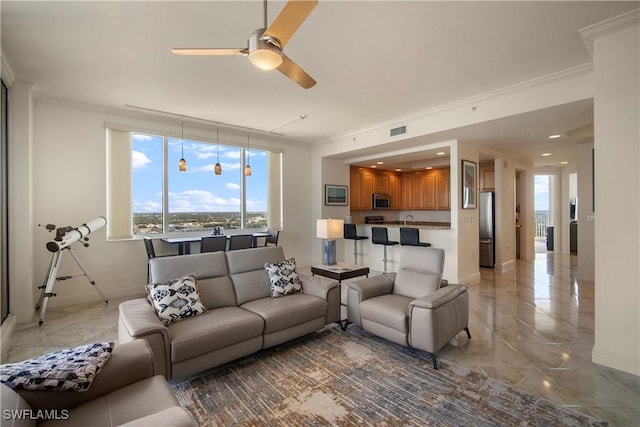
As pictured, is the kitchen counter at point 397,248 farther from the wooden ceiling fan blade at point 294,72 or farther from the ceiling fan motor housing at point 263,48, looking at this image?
the ceiling fan motor housing at point 263,48

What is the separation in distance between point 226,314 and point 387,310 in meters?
1.47

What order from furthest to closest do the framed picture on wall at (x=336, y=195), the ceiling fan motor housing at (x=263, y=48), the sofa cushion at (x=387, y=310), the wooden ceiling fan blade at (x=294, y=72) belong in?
the framed picture on wall at (x=336, y=195) < the sofa cushion at (x=387, y=310) < the wooden ceiling fan blade at (x=294, y=72) < the ceiling fan motor housing at (x=263, y=48)

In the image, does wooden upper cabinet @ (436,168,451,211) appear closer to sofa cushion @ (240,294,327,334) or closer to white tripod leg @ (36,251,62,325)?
sofa cushion @ (240,294,327,334)

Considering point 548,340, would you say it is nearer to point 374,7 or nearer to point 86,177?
point 374,7

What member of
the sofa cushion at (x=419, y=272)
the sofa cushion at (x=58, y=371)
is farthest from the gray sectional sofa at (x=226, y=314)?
the sofa cushion at (x=419, y=272)

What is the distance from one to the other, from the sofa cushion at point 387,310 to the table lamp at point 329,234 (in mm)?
1024

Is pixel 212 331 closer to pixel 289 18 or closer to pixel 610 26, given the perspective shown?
pixel 289 18

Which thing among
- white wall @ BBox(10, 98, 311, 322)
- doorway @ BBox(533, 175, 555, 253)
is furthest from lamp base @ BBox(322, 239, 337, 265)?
doorway @ BBox(533, 175, 555, 253)

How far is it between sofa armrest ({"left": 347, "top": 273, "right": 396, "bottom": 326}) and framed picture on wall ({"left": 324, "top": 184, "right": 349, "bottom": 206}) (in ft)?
12.2

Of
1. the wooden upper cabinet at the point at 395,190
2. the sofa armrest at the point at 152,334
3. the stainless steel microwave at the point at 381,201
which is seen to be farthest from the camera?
the wooden upper cabinet at the point at 395,190

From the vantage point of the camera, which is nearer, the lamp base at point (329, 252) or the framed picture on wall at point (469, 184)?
the lamp base at point (329, 252)

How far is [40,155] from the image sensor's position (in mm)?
4078

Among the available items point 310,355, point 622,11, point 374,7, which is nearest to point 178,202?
point 310,355

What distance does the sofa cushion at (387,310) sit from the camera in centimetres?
269
